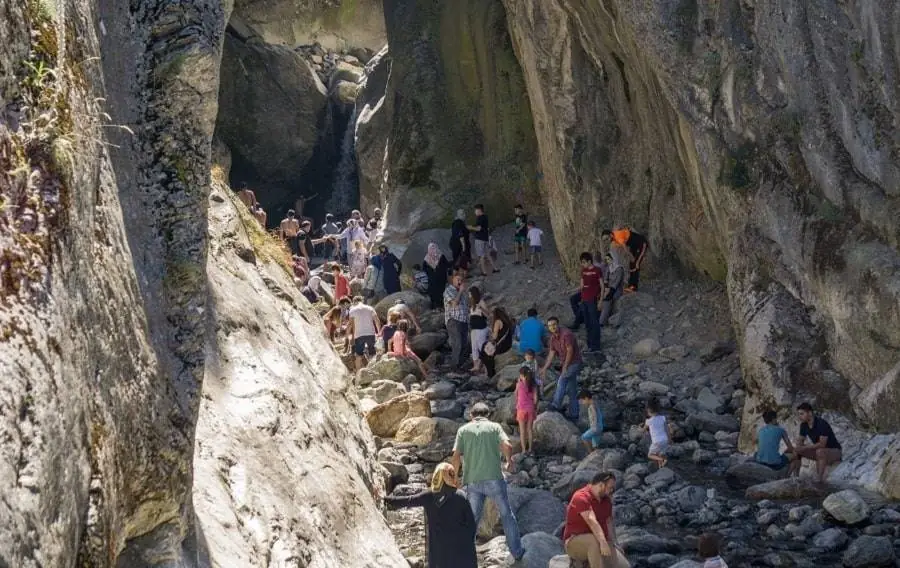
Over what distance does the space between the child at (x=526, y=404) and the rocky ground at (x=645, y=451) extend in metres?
0.21

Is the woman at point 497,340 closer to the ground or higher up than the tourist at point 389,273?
closer to the ground

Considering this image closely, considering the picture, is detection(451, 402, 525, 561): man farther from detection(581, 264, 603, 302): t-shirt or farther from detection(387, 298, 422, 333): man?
detection(387, 298, 422, 333): man

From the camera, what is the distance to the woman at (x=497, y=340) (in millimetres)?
20156

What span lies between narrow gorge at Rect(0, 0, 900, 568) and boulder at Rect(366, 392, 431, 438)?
0.48 feet

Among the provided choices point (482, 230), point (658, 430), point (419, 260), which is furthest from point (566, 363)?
point (419, 260)

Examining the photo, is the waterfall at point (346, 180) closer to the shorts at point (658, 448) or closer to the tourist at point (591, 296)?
the tourist at point (591, 296)

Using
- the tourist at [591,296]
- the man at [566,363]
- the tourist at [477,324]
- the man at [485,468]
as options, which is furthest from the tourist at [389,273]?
the man at [485,468]

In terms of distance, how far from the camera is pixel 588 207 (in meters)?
23.2

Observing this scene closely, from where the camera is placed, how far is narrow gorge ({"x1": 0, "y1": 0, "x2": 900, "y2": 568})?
5.32 metres

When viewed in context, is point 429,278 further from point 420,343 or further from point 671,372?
point 671,372

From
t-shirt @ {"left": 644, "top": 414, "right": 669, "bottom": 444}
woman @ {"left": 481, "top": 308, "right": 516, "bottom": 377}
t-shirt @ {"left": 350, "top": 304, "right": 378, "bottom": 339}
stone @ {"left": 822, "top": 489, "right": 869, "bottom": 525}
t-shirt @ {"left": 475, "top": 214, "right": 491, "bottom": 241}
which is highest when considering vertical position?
t-shirt @ {"left": 475, "top": 214, "right": 491, "bottom": 241}

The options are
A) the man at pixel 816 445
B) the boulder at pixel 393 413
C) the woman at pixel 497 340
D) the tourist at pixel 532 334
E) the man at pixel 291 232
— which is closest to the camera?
the man at pixel 816 445

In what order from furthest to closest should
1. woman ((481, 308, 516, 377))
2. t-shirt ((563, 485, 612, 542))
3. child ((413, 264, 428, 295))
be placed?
child ((413, 264, 428, 295)) < woman ((481, 308, 516, 377)) < t-shirt ((563, 485, 612, 542))

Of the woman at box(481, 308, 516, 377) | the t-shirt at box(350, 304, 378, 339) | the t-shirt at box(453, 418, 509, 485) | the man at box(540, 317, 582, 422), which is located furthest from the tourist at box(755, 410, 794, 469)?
the t-shirt at box(350, 304, 378, 339)
